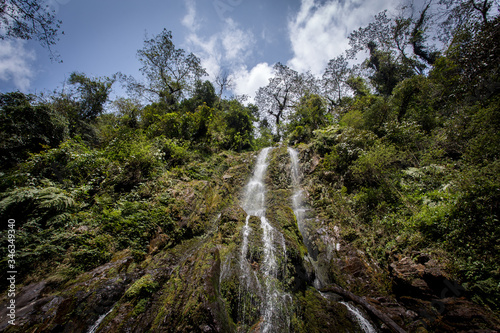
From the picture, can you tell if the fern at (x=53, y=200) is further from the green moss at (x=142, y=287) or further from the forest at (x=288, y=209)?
the green moss at (x=142, y=287)

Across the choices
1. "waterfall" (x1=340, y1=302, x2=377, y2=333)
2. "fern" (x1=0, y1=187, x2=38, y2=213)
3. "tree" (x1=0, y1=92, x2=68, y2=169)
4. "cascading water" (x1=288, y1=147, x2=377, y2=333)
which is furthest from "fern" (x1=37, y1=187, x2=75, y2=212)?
"waterfall" (x1=340, y1=302, x2=377, y2=333)

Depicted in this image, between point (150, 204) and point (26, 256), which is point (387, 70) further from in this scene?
point (26, 256)

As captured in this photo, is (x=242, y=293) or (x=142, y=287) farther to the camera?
(x=242, y=293)

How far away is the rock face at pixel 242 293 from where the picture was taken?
320 centimetres

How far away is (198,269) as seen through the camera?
14.0ft

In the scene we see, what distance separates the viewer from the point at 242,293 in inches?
166

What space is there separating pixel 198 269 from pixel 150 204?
147 inches

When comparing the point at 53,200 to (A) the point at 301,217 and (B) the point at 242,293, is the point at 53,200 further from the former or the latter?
(A) the point at 301,217

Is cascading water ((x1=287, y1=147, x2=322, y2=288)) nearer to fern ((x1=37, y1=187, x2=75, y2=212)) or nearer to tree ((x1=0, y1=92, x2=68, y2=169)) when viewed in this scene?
fern ((x1=37, y1=187, x2=75, y2=212))

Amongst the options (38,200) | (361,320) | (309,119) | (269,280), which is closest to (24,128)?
(38,200)

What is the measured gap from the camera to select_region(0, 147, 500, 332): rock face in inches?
126

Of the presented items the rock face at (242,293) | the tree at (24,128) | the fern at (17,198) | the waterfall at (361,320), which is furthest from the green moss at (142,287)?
the tree at (24,128)

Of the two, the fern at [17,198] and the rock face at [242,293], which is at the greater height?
the fern at [17,198]

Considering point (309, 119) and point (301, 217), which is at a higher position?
point (309, 119)
